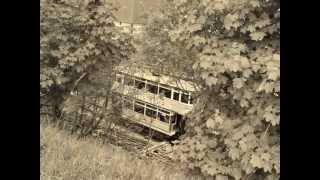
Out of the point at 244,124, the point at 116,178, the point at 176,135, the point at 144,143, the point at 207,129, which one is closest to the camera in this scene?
the point at 116,178

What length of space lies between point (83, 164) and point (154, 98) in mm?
1720

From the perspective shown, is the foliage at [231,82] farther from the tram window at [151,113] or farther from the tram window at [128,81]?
the tram window at [128,81]

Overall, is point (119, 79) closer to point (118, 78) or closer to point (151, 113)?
point (118, 78)

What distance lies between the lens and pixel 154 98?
429 centimetres

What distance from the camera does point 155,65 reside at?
14.1 feet

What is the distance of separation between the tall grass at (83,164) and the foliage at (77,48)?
1039mm

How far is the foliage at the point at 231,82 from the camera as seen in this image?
3133mm

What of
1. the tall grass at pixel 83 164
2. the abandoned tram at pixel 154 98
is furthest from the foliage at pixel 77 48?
the tall grass at pixel 83 164

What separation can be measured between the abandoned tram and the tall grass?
91 cm

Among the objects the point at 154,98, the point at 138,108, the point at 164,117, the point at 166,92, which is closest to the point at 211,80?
the point at 166,92
